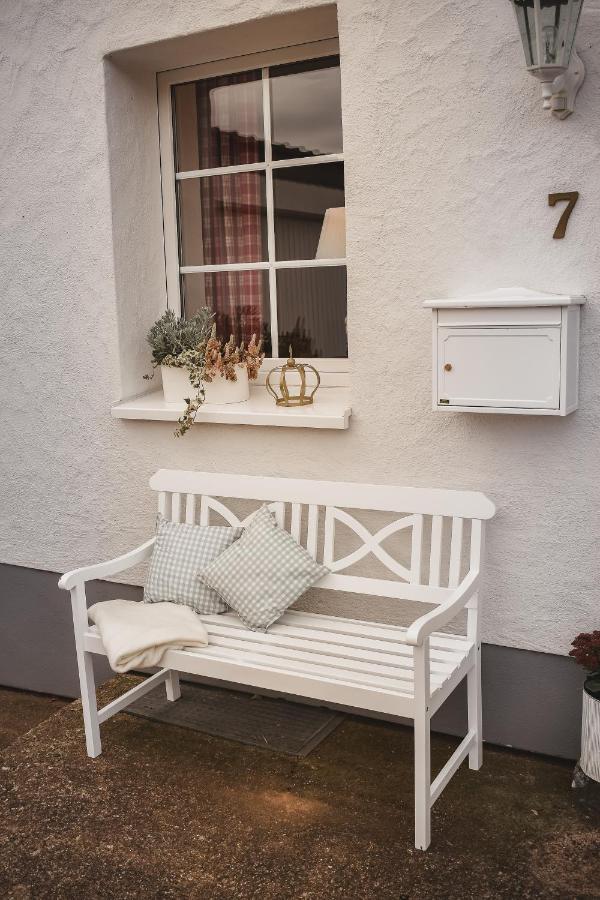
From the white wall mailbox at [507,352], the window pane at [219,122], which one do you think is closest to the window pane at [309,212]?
the window pane at [219,122]

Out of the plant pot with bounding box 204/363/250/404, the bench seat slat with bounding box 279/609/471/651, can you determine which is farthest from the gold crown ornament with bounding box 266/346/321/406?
the bench seat slat with bounding box 279/609/471/651

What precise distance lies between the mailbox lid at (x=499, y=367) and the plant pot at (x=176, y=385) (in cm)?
134

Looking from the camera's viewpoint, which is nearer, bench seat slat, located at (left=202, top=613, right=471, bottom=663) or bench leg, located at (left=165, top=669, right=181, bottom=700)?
bench seat slat, located at (left=202, top=613, right=471, bottom=663)

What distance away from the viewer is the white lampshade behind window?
3955 millimetres

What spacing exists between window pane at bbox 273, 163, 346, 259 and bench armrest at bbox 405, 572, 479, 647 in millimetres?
1603

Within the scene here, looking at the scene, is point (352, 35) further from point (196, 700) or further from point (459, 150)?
point (196, 700)

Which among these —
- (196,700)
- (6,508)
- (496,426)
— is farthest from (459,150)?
(6,508)

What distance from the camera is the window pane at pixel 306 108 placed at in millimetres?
3951

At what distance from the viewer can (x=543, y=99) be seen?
3.03 meters

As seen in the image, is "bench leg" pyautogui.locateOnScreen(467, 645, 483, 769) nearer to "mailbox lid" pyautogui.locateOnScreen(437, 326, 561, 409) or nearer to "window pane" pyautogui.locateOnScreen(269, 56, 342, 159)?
"mailbox lid" pyautogui.locateOnScreen(437, 326, 561, 409)

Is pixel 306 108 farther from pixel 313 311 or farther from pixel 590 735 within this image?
pixel 590 735

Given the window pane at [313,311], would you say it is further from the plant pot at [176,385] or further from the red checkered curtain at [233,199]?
the plant pot at [176,385]

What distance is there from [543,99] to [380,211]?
2.45 ft

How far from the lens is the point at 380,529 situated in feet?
12.2
